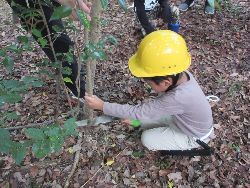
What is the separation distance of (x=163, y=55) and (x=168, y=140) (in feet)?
2.84

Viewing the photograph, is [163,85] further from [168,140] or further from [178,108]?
[168,140]

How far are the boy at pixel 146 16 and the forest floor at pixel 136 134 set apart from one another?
0.90 feet

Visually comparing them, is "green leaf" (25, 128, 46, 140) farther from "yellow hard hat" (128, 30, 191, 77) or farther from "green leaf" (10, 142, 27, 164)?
"yellow hard hat" (128, 30, 191, 77)

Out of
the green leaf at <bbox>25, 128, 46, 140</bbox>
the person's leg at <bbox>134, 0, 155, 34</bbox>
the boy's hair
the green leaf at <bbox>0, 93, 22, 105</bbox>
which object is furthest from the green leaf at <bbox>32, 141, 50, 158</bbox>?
the person's leg at <bbox>134, 0, 155, 34</bbox>

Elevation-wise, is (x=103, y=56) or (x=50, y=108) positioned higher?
(x=103, y=56)

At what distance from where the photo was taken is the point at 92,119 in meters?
2.87

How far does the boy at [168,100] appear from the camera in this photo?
2.31 m

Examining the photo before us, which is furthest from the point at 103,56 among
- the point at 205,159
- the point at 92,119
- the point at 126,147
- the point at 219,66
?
the point at 219,66

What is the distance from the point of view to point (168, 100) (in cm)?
244

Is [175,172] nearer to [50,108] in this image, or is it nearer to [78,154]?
[78,154]

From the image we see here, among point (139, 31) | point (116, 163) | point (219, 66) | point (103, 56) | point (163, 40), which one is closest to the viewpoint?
point (103, 56)

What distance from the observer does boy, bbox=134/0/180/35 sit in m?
4.43

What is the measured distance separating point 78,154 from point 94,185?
31 cm

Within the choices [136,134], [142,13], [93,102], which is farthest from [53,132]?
[142,13]
